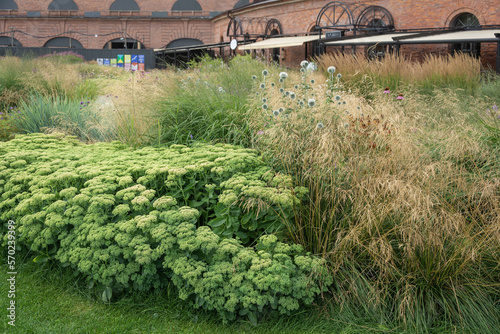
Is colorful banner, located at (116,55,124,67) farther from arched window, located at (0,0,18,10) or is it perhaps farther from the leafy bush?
the leafy bush

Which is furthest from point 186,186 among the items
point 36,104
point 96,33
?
point 96,33

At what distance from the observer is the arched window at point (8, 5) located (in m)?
38.4

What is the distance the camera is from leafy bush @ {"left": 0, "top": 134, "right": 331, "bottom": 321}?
270 cm

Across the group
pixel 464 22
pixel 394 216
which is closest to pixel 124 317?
pixel 394 216

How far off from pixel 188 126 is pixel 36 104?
9.81ft

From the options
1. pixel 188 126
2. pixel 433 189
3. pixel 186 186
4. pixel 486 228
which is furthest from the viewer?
pixel 188 126

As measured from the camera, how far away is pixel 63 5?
126 feet

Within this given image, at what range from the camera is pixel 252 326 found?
2730mm

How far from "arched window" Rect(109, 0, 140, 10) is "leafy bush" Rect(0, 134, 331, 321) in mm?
37613

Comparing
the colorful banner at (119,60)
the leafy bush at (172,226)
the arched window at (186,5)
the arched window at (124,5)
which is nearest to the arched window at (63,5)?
the arched window at (124,5)

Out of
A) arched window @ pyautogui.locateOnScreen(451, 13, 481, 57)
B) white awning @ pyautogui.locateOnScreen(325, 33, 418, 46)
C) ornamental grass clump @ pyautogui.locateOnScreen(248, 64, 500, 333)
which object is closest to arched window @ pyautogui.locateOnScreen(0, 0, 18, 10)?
white awning @ pyautogui.locateOnScreen(325, 33, 418, 46)

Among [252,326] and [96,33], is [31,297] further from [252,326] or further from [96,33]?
[96,33]

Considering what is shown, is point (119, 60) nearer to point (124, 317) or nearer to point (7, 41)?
point (7, 41)

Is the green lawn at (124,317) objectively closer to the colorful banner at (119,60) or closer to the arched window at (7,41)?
the colorful banner at (119,60)
